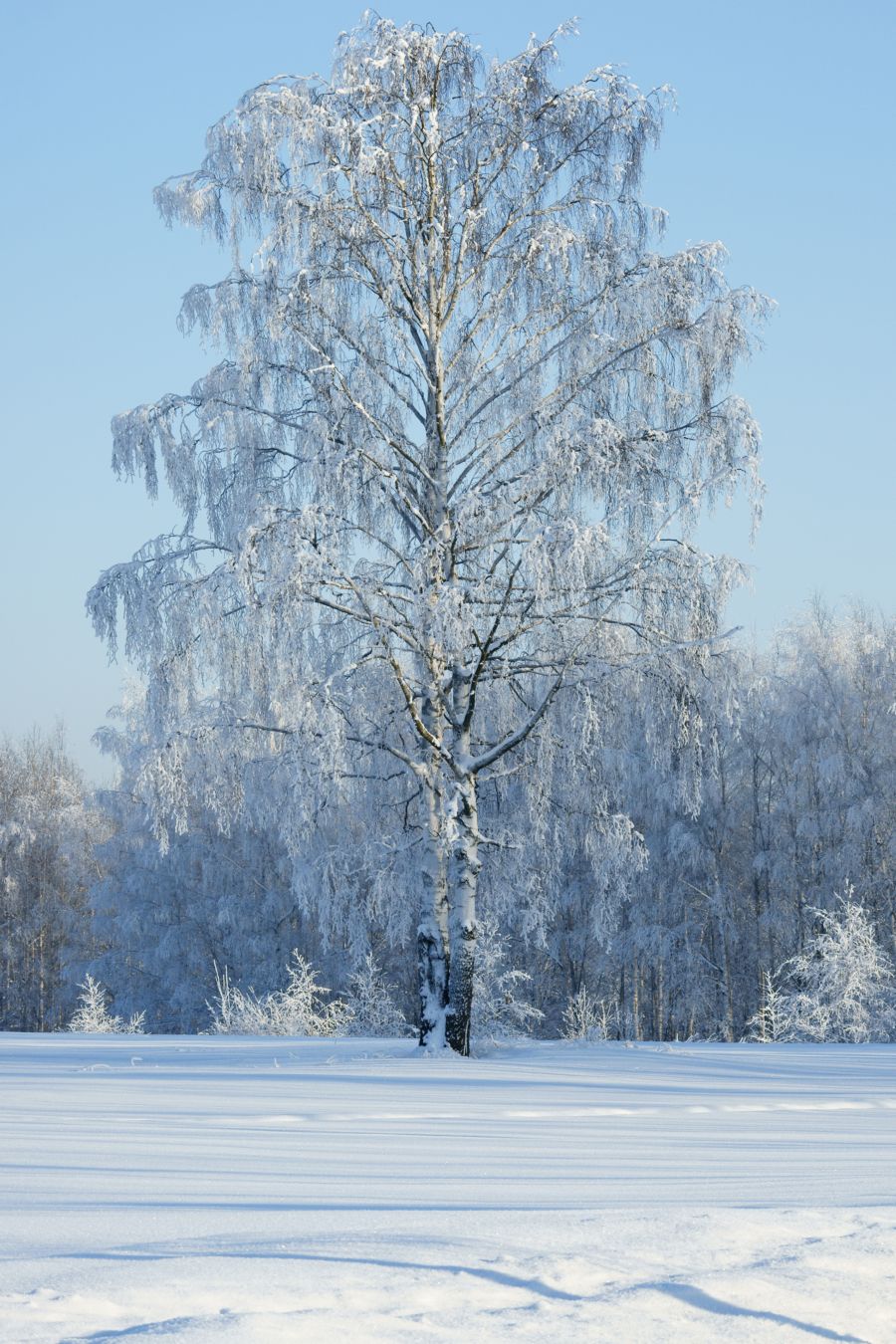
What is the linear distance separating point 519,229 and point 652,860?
2022cm

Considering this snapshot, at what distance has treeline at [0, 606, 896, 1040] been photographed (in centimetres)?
1808

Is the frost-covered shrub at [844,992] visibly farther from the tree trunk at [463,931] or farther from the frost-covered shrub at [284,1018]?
the tree trunk at [463,931]

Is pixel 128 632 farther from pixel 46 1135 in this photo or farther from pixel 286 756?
pixel 46 1135

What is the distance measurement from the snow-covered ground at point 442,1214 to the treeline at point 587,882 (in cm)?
544

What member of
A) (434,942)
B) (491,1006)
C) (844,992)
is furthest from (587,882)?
(434,942)

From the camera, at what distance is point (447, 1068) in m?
9.28

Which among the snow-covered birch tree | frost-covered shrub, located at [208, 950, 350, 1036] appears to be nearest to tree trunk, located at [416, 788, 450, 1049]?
the snow-covered birch tree

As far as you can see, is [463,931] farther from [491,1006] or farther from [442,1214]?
[442,1214]

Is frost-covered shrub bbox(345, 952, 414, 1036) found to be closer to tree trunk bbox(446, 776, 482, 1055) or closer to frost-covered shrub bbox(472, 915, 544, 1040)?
frost-covered shrub bbox(472, 915, 544, 1040)

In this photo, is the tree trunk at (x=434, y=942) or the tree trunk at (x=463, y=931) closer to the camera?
the tree trunk at (x=463, y=931)

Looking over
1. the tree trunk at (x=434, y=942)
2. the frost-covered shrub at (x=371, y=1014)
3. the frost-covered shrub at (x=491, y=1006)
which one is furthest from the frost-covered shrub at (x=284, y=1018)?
the tree trunk at (x=434, y=942)

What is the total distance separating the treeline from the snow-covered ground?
17.9ft

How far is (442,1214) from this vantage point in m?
3.55

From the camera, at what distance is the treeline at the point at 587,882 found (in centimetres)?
1808
